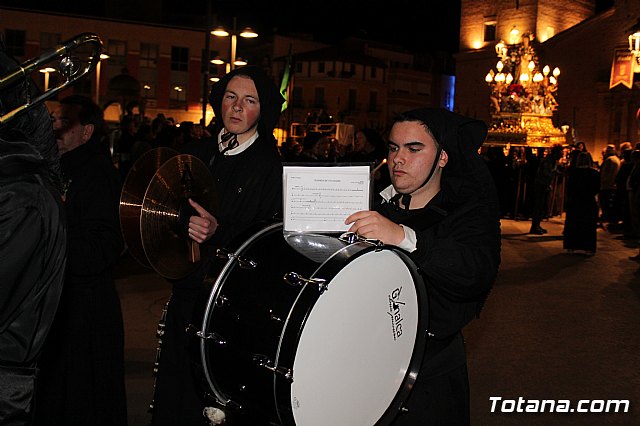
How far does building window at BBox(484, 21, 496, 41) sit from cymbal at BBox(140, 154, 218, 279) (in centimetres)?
4306

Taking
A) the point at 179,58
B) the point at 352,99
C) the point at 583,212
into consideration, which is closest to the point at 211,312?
the point at 583,212

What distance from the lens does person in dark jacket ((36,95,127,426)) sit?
3824 mm

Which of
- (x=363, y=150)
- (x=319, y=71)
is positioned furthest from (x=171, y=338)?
(x=319, y=71)

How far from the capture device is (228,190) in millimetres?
3938

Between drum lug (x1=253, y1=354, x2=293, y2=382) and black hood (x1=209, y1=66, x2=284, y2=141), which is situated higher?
black hood (x1=209, y1=66, x2=284, y2=141)

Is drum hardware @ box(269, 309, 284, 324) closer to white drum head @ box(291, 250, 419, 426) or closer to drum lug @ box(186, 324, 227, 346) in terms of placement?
white drum head @ box(291, 250, 419, 426)

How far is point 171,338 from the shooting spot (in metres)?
3.83

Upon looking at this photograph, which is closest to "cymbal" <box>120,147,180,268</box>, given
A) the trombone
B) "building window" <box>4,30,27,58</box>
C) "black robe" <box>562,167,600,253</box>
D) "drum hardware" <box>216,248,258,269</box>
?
"drum hardware" <box>216,248,258,269</box>

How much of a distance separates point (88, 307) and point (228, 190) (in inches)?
39.6

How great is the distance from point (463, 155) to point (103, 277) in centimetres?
216

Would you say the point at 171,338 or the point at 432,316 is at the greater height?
the point at 432,316

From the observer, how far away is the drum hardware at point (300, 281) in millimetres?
2578

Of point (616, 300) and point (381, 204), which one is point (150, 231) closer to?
point (381, 204)

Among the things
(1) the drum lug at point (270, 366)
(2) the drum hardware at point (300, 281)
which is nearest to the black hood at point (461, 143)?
(2) the drum hardware at point (300, 281)
